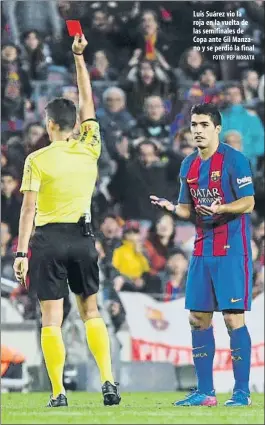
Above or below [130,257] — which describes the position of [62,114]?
above

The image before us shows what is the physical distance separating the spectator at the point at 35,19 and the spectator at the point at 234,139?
188cm

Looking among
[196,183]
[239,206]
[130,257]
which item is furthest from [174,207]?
[130,257]

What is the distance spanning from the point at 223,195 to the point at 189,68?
419cm

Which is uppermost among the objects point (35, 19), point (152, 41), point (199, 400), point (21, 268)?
point (35, 19)

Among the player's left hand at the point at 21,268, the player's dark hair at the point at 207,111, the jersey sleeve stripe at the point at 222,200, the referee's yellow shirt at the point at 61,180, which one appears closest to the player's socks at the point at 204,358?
the jersey sleeve stripe at the point at 222,200

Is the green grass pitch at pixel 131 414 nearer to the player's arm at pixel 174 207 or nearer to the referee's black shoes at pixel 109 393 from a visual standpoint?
the referee's black shoes at pixel 109 393

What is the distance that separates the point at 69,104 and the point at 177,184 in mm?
4005

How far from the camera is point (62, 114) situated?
659 cm

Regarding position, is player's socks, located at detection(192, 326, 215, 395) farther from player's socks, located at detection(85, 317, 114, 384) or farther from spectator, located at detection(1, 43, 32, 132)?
spectator, located at detection(1, 43, 32, 132)

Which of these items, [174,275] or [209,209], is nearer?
[209,209]

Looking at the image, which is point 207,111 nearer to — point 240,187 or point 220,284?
point 240,187

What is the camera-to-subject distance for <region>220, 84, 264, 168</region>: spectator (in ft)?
35.1

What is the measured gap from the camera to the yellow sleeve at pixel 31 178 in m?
6.43

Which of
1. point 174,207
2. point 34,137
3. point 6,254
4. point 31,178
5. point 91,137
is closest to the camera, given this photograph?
point 31,178
